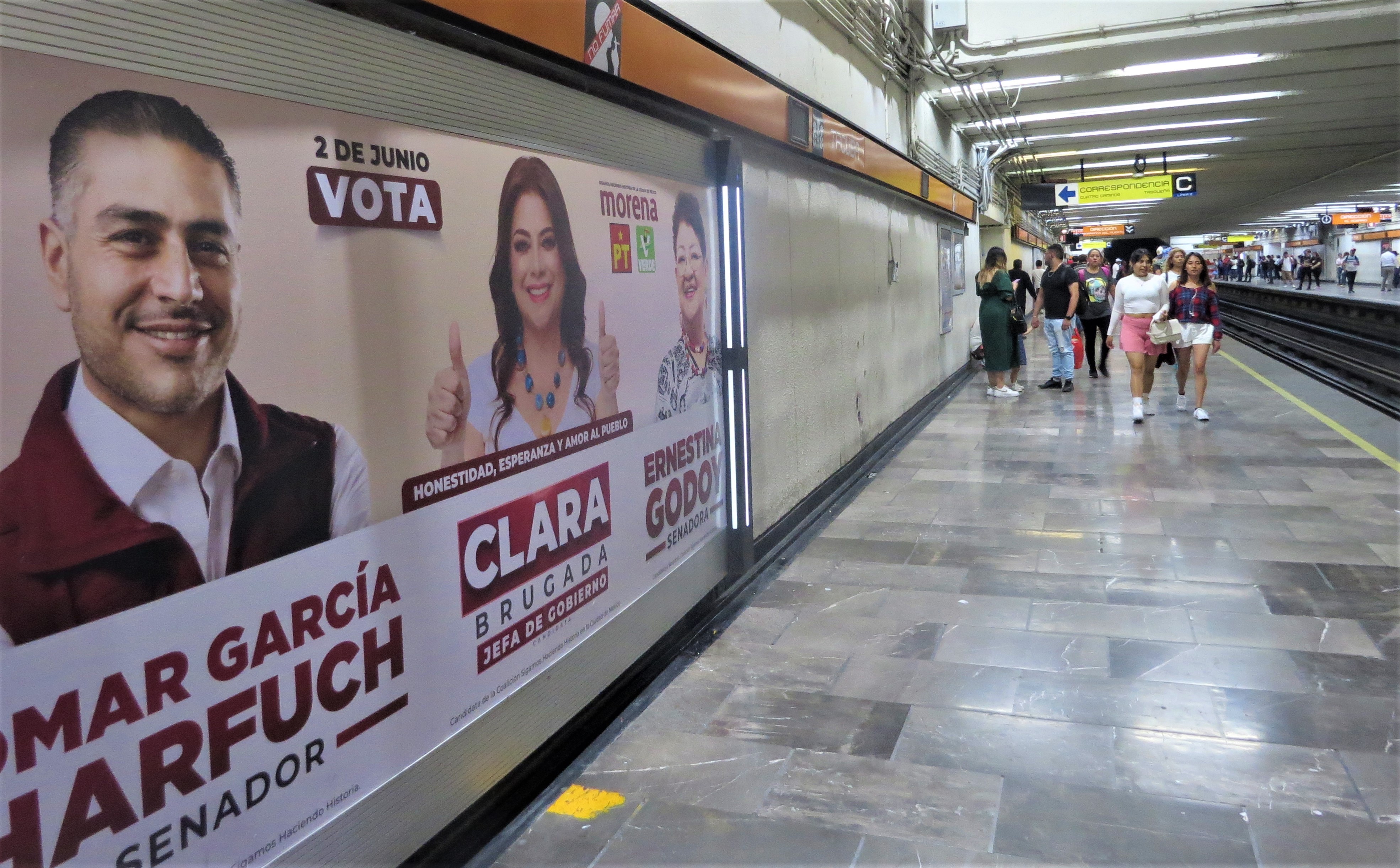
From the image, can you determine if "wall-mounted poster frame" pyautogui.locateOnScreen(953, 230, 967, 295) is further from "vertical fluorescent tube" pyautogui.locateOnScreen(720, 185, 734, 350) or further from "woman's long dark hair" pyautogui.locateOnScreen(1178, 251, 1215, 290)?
"vertical fluorescent tube" pyautogui.locateOnScreen(720, 185, 734, 350)

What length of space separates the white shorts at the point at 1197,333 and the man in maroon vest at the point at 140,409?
26.8 ft

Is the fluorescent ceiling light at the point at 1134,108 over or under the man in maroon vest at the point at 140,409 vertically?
over

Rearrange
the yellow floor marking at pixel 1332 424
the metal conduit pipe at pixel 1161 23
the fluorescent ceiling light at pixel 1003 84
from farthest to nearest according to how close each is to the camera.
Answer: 1. the fluorescent ceiling light at pixel 1003 84
2. the metal conduit pipe at pixel 1161 23
3. the yellow floor marking at pixel 1332 424

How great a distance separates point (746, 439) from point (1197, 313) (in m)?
5.68

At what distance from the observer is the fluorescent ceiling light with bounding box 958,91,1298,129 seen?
11430mm

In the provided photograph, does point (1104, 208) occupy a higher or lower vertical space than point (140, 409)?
higher


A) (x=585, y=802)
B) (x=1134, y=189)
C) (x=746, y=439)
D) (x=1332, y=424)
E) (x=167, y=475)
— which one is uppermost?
(x=1134, y=189)

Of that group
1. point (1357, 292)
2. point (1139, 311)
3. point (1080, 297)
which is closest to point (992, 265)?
point (1080, 297)

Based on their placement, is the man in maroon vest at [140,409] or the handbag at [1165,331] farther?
the handbag at [1165,331]

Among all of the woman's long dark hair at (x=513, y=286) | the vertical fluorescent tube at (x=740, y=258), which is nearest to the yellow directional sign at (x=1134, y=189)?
the vertical fluorescent tube at (x=740, y=258)

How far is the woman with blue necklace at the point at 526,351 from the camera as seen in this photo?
2455mm

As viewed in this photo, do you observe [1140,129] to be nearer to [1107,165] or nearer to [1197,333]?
[1107,165]

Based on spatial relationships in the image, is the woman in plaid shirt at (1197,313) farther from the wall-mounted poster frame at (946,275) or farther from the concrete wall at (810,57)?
the wall-mounted poster frame at (946,275)

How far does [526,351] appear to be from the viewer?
2.76 metres
